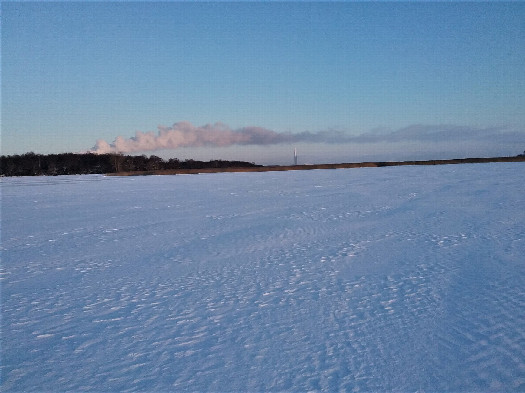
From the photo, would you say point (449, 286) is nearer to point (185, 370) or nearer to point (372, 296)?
point (372, 296)

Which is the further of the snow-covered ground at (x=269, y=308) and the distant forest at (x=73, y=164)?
the distant forest at (x=73, y=164)

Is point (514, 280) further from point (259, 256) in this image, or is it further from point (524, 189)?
point (524, 189)

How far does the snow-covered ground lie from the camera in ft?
7.49

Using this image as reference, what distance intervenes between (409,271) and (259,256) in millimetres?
1742

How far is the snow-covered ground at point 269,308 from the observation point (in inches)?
89.9

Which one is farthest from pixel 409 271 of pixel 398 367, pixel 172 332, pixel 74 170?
pixel 74 170

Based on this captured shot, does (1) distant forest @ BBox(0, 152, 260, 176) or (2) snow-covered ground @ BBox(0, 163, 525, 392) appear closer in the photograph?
(2) snow-covered ground @ BBox(0, 163, 525, 392)

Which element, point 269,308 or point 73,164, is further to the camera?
point 73,164

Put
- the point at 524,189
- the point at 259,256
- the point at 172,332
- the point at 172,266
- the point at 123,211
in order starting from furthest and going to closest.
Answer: the point at 524,189, the point at 123,211, the point at 259,256, the point at 172,266, the point at 172,332

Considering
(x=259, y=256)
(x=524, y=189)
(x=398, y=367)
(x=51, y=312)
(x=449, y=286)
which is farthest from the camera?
(x=524, y=189)

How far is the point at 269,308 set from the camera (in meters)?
3.16

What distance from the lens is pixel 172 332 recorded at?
2.79 meters

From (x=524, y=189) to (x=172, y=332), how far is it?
11283 millimetres

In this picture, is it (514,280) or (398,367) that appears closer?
(398,367)
